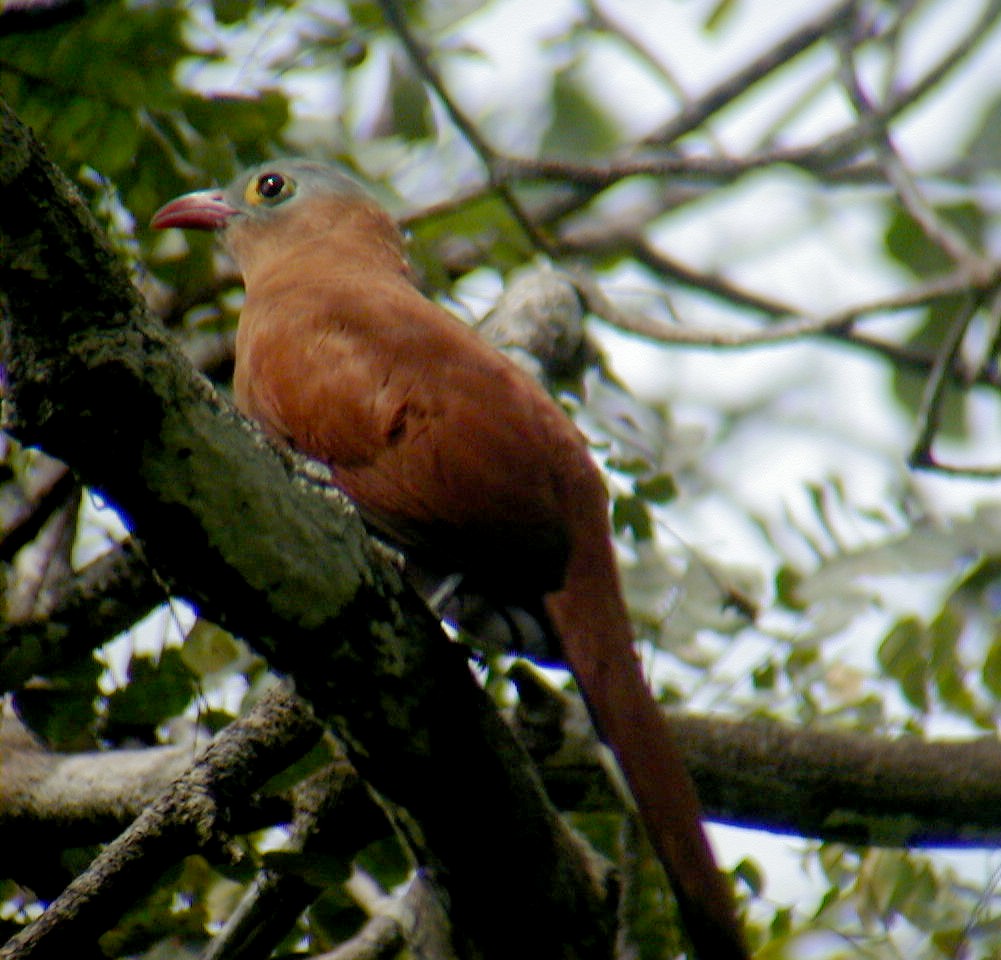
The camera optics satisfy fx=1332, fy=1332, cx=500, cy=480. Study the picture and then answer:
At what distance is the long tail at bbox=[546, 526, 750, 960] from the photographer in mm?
2252

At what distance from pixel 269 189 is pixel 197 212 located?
41cm

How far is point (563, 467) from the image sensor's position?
2.96 metres

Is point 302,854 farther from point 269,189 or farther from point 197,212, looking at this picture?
point 269,189

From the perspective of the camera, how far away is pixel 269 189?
448cm

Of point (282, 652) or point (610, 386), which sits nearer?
point (282, 652)

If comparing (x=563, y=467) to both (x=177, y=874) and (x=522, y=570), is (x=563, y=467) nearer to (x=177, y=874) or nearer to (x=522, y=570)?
(x=522, y=570)

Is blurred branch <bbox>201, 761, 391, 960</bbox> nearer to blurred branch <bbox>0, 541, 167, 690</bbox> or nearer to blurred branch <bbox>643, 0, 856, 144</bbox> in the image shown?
blurred branch <bbox>0, 541, 167, 690</bbox>

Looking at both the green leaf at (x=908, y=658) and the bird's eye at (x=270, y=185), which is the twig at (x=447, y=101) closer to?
the bird's eye at (x=270, y=185)

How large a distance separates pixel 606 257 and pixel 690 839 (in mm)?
3651

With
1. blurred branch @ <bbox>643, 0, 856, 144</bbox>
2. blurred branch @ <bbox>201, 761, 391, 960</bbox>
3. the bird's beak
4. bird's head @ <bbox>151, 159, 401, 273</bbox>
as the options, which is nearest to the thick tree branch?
blurred branch @ <bbox>201, 761, 391, 960</bbox>

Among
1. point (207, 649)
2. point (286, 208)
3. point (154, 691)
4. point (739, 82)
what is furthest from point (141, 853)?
point (739, 82)

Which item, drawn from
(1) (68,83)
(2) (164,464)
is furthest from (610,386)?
(2) (164,464)

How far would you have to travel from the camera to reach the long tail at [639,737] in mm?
2252

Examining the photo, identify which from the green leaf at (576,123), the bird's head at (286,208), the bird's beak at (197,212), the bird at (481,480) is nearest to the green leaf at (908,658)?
the bird at (481,480)
